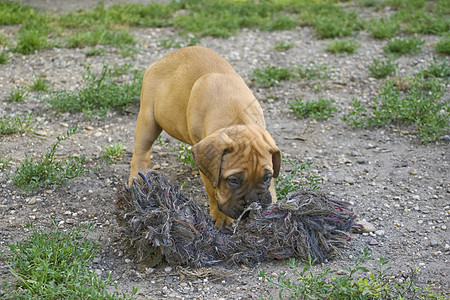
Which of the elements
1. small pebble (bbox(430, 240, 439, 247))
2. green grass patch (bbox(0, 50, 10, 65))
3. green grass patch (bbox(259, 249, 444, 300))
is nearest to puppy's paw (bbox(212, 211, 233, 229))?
green grass patch (bbox(259, 249, 444, 300))

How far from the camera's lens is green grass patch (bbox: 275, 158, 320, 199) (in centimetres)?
527

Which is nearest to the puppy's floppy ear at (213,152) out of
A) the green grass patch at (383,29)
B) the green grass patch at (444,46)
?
the green grass patch at (444,46)

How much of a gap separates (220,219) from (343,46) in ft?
16.9

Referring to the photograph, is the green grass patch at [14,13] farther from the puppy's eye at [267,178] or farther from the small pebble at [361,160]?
the puppy's eye at [267,178]

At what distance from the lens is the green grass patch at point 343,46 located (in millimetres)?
9055

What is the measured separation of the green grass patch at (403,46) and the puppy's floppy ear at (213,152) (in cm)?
546

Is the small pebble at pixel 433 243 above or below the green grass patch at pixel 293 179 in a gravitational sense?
above

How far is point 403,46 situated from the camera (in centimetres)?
889

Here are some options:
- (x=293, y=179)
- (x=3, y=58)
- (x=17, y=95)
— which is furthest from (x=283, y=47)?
(x=3, y=58)

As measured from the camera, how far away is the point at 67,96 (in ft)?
24.0

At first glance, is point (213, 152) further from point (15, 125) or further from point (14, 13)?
point (14, 13)

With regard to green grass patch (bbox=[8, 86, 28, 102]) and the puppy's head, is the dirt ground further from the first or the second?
the puppy's head

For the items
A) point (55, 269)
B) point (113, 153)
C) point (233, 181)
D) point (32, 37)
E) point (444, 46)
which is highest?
point (233, 181)

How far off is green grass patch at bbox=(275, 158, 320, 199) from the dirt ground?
0.15m
